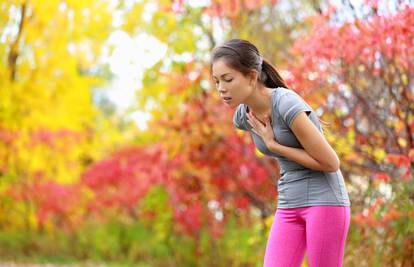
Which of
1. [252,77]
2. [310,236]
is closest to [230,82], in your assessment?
[252,77]

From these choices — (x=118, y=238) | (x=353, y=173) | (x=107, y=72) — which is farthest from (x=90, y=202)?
(x=107, y=72)

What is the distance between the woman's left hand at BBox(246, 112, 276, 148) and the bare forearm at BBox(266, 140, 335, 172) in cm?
5

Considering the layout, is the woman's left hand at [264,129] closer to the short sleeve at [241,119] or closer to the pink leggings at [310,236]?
the short sleeve at [241,119]

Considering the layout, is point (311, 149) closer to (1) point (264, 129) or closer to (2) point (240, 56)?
(1) point (264, 129)

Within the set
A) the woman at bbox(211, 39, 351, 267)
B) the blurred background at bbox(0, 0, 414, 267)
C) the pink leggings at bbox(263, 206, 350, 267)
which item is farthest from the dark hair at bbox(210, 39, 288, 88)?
the blurred background at bbox(0, 0, 414, 267)

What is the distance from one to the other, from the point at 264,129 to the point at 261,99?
12 cm

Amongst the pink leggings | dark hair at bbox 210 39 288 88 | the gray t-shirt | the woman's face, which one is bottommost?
the pink leggings

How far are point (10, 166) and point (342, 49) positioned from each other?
7399 millimetres

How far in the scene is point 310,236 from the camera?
107 inches

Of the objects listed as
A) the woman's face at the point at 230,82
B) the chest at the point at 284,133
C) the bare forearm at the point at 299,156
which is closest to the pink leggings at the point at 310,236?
the bare forearm at the point at 299,156

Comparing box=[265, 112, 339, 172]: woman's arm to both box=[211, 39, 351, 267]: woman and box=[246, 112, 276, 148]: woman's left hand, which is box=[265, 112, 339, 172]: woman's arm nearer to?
box=[211, 39, 351, 267]: woman

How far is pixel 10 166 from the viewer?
10.8 m

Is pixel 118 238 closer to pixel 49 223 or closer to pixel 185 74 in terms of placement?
pixel 49 223

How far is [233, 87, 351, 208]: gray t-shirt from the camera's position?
2701mm
